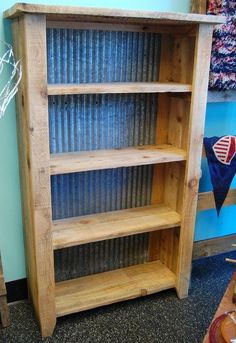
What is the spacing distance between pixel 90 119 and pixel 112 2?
59 centimetres

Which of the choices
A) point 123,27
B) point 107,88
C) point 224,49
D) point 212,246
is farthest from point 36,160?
point 212,246

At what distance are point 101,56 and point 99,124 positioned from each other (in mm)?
350

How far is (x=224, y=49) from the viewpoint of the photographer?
1934 mm

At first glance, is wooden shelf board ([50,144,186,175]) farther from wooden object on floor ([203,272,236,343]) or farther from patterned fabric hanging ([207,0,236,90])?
wooden object on floor ([203,272,236,343])

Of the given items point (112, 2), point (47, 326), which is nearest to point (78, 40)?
point (112, 2)

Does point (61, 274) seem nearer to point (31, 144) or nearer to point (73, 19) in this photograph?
point (31, 144)

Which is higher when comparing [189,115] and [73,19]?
[73,19]

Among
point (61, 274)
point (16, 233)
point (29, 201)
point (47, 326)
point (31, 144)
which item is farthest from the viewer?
point (61, 274)

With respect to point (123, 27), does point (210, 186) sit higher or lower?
lower

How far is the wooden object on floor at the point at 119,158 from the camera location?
4.94ft

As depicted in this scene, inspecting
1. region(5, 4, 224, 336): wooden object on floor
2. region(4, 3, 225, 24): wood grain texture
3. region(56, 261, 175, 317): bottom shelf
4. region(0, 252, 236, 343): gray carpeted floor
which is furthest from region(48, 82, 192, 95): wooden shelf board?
region(0, 252, 236, 343): gray carpeted floor

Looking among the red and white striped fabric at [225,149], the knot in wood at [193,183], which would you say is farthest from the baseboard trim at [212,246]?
the red and white striped fabric at [225,149]

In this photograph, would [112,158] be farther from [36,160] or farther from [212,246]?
[212,246]

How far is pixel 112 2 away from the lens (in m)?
1.79
